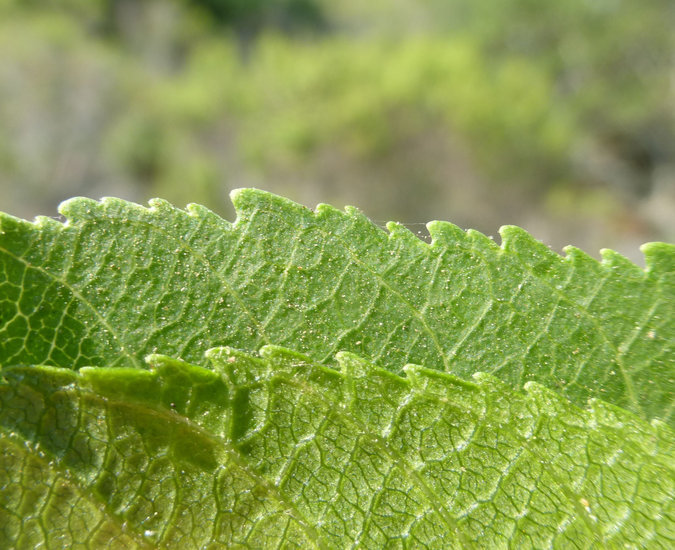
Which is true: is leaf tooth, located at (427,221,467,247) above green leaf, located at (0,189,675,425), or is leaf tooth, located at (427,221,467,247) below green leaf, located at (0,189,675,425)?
above

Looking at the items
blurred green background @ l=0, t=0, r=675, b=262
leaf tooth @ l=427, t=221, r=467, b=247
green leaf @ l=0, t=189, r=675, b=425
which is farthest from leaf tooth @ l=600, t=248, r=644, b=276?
blurred green background @ l=0, t=0, r=675, b=262

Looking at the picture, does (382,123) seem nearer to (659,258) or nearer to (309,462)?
(659,258)

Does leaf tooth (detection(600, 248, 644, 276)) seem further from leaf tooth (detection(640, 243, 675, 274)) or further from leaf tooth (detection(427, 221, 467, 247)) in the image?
leaf tooth (detection(427, 221, 467, 247))

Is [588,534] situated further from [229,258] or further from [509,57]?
[509,57]

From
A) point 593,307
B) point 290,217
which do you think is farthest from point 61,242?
point 593,307

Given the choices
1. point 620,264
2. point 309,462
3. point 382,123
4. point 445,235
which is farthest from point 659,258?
point 382,123

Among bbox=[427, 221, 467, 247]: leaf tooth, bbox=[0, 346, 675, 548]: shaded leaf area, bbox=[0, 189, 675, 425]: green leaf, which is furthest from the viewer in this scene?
bbox=[427, 221, 467, 247]: leaf tooth

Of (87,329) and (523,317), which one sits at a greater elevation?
(523,317)
